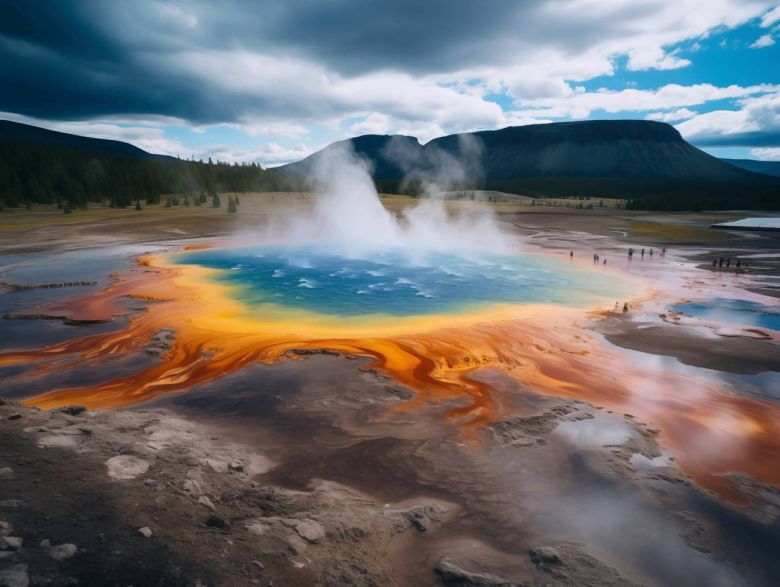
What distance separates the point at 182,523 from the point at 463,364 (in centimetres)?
932

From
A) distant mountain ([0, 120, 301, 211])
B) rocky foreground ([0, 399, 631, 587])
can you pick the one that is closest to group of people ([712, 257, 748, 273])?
rocky foreground ([0, 399, 631, 587])

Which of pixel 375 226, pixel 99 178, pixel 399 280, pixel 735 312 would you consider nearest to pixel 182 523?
pixel 399 280

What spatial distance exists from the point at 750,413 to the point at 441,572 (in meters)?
9.68

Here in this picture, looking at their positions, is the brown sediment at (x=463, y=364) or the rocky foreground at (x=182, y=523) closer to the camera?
the rocky foreground at (x=182, y=523)

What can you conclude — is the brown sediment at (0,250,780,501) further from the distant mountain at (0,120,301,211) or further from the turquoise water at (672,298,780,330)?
the distant mountain at (0,120,301,211)

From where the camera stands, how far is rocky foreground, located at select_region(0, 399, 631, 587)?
517 cm

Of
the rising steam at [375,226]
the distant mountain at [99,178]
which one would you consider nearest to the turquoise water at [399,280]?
A: the rising steam at [375,226]

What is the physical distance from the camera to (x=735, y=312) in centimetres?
2050

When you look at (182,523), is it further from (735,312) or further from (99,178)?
(99,178)

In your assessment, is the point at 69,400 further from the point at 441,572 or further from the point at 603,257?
the point at 603,257

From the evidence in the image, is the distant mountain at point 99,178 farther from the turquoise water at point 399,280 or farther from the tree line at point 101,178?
the turquoise water at point 399,280

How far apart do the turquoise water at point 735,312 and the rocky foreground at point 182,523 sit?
17.5 meters

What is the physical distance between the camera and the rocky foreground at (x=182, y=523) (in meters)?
5.17

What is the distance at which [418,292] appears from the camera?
23844mm
